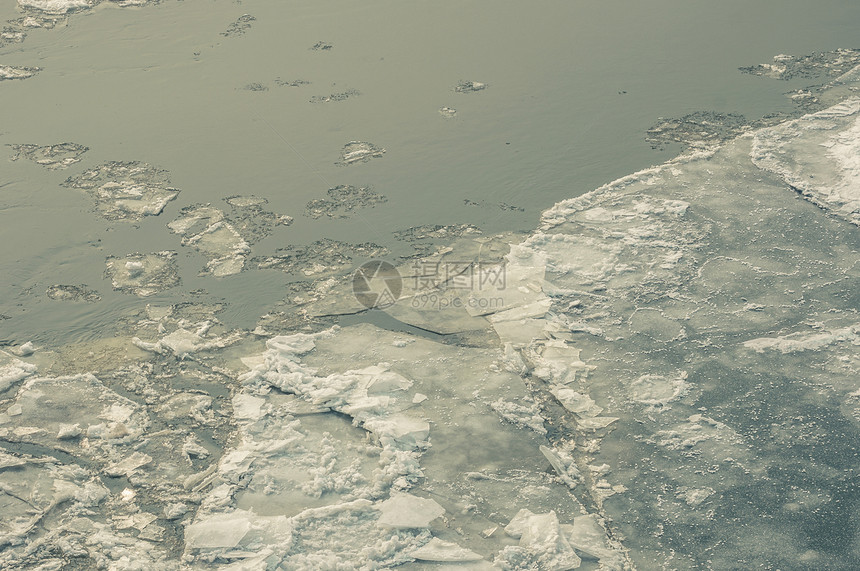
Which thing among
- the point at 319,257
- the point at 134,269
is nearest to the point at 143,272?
the point at 134,269

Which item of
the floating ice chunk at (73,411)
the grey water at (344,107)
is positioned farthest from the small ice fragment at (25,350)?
the floating ice chunk at (73,411)

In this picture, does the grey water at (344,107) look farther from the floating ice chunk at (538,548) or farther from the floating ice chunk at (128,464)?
the floating ice chunk at (538,548)

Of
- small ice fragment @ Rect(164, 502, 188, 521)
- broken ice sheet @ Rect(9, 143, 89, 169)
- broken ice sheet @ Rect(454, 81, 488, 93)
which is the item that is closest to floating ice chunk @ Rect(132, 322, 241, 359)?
small ice fragment @ Rect(164, 502, 188, 521)

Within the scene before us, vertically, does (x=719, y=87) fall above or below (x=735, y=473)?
above

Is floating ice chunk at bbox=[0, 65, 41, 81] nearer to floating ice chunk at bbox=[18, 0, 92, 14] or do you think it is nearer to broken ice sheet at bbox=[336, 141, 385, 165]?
floating ice chunk at bbox=[18, 0, 92, 14]

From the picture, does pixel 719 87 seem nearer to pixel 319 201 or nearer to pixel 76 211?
pixel 319 201

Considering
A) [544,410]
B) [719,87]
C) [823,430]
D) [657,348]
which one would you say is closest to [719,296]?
[657,348]

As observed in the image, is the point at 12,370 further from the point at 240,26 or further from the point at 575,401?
the point at 240,26
